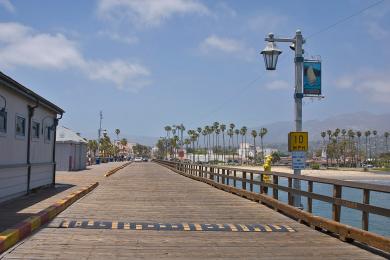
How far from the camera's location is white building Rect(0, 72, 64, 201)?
51.8 ft

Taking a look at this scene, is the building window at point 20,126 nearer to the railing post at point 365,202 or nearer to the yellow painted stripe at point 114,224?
the yellow painted stripe at point 114,224

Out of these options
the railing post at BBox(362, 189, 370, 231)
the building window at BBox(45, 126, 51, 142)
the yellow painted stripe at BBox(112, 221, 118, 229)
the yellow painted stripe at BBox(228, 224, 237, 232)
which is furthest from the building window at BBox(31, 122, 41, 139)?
the railing post at BBox(362, 189, 370, 231)

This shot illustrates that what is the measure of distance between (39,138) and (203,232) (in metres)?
10.9

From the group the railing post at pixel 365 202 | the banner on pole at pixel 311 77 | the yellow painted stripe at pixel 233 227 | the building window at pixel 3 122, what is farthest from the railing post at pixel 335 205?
the building window at pixel 3 122

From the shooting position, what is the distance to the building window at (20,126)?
57.4ft

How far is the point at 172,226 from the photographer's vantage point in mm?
12734

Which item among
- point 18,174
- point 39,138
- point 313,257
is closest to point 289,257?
point 313,257

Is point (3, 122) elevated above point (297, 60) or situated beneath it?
situated beneath

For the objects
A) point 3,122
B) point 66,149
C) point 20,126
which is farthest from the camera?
point 66,149

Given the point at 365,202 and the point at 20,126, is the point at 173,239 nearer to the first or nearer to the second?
the point at 365,202

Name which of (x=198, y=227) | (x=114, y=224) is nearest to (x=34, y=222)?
(x=114, y=224)

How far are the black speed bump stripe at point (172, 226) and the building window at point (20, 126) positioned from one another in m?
5.58

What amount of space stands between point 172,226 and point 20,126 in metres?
7.51

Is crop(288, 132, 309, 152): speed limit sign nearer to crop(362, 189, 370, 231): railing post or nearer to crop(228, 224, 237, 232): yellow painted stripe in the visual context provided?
crop(228, 224, 237, 232): yellow painted stripe
